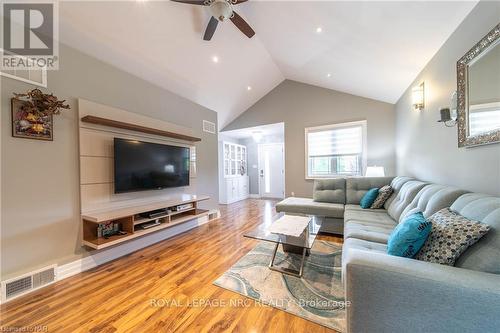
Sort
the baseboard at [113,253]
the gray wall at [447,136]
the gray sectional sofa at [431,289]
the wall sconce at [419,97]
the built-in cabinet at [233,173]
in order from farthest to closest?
the built-in cabinet at [233,173], the wall sconce at [419,97], the baseboard at [113,253], the gray wall at [447,136], the gray sectional sofa at [431,289]

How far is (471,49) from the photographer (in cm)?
158

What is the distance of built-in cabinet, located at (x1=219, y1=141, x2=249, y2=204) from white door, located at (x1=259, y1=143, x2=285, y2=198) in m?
0.63

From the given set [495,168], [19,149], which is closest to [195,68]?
[19,149]

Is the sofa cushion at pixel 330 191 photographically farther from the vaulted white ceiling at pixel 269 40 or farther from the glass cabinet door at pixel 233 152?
the glass cabinet door at pixel 233 152

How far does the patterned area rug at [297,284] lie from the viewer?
1466mm

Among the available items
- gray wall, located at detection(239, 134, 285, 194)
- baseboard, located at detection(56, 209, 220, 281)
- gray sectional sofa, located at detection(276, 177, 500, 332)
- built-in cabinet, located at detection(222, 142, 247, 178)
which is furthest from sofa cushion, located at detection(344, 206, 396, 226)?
gray wall, located at detection(239, 134, 285, 194)

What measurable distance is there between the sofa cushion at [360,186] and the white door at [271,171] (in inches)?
135

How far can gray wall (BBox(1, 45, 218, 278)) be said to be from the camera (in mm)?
1697

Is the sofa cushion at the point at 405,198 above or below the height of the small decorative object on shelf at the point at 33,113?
below

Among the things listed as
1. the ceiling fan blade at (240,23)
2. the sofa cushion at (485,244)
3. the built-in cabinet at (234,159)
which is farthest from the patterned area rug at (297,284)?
the built-in cabinet at (234,159)

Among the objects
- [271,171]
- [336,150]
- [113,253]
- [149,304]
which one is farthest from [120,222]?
[271,171]

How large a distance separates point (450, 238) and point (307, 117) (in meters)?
4.08

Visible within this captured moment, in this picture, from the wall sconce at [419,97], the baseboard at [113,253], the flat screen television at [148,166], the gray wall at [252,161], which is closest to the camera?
the baseboard at [113,253]

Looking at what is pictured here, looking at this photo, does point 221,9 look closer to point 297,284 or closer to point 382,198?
point 297,284
